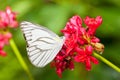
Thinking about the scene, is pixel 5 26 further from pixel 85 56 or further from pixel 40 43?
pixel 85 56

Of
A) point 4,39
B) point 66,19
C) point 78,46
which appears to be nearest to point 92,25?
point 78,46


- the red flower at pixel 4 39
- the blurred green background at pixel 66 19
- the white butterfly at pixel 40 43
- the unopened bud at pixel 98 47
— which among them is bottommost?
the blurred green background at pixel 66 19

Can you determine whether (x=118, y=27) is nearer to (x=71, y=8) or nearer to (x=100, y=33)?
(x=100, y=33)

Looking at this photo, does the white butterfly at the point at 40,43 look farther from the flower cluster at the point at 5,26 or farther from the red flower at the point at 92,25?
the flower cluster at the point at 5,26

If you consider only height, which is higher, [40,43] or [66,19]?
[40,43]

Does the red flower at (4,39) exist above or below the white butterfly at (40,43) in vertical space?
below

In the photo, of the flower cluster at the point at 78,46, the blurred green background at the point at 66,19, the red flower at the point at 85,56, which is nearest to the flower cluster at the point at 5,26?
the blurred green background at the point at 66,19

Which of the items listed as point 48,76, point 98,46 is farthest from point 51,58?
point 48,76
